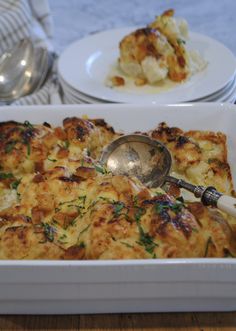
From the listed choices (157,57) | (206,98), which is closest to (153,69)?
(157,57)

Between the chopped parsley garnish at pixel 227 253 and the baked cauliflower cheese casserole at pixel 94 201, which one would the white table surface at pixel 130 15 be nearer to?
the baked cauliflower cheese casserole at pixel 94 201

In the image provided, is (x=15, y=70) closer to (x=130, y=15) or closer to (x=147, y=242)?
(x=130, y=15)

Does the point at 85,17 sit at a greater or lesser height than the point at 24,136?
lesser

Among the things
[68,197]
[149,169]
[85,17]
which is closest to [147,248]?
[68,197]

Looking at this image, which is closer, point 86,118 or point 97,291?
point 97,291

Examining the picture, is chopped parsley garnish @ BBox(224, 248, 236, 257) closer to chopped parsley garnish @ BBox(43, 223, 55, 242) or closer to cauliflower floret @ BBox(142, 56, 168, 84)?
chopped parsley garnish @ BBox(43, 223, 55, 242)

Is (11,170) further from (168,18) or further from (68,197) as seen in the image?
(168,18)

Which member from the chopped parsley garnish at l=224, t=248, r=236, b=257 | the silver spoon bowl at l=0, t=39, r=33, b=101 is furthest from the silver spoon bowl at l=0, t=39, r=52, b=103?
the chopped parsley garnish at l=224, t=248, r=236, b=257

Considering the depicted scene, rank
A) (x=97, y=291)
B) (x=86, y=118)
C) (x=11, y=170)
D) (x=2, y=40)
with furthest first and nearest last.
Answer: (x=2, y=40) < (x=86, y=118) < (x=11, y=170) < (x=97, y=291)
